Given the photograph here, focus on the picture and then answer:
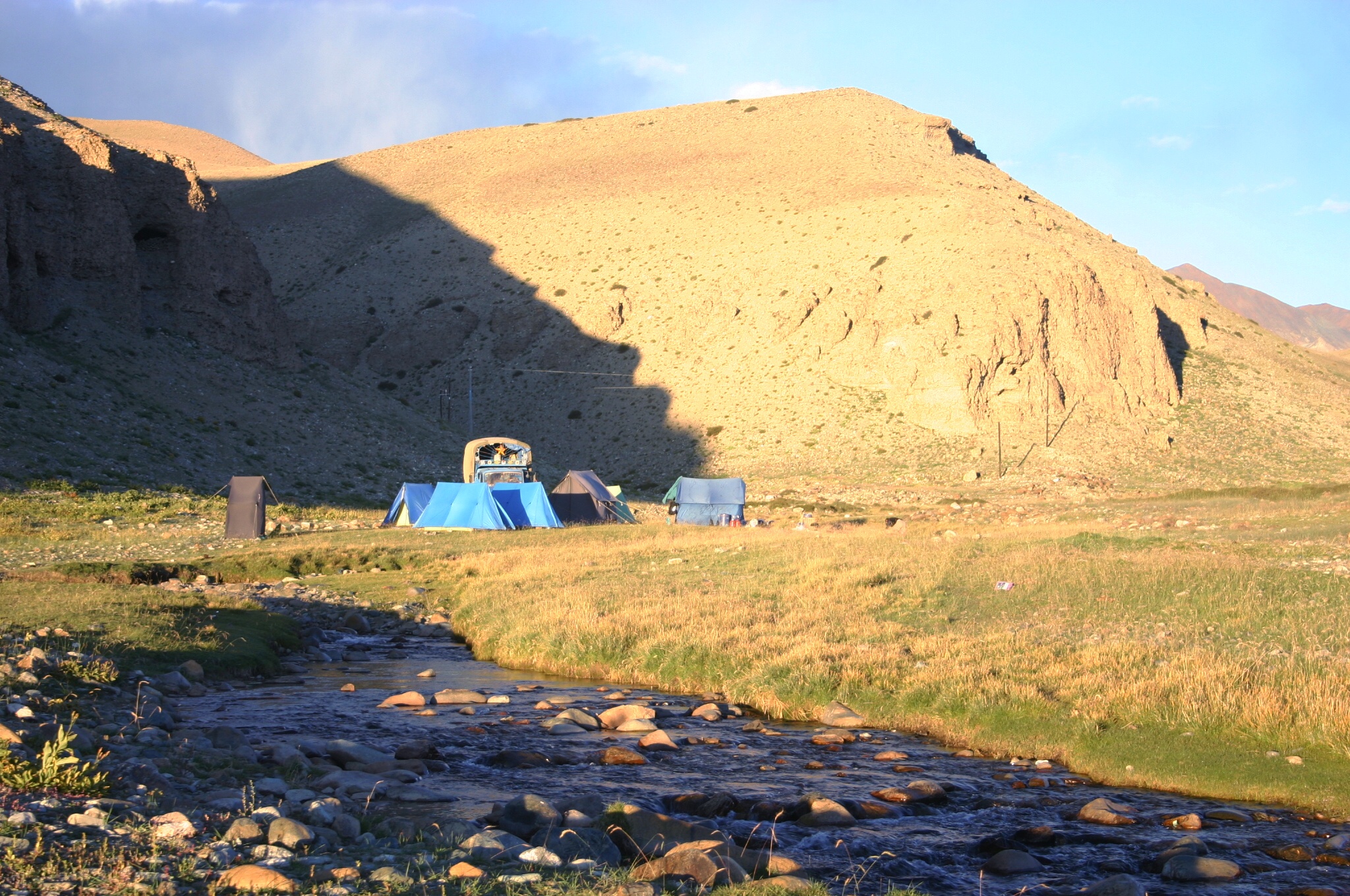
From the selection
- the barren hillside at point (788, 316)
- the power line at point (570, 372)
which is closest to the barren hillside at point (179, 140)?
the barren hillside at point (788, 316)

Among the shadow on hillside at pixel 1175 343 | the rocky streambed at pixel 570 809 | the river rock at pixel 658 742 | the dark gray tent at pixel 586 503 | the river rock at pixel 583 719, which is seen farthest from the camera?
the shadow on hillside at pixel 1175 343

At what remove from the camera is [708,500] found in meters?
42.7

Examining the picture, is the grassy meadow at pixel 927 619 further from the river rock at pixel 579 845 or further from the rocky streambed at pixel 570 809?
the river rock at pixel 579 845

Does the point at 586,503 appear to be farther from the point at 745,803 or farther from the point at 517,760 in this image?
the point at 745,803

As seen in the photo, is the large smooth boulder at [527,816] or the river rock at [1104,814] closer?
the large smooth boulder at [527,816]

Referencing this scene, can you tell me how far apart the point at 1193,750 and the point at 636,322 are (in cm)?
7154

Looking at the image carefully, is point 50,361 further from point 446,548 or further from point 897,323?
point 897,323

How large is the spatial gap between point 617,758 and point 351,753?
275cm

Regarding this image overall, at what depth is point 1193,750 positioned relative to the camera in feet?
34.1

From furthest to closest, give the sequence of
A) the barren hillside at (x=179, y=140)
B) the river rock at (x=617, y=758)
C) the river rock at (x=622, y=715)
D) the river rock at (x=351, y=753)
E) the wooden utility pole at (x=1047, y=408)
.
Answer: the barren hillside at (x=179, y=140) < the wooden utility pole at (x=1047, y=408) < the river rock at (x=622, y=715) < the river rock at (x=617, y=758) < the river rock at (x=351, y=753)

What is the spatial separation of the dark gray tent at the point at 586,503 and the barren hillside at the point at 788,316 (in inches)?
859

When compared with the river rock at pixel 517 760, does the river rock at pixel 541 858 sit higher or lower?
higher

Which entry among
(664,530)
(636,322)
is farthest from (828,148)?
(664,530)

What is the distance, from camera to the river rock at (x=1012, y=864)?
25.9 feet
